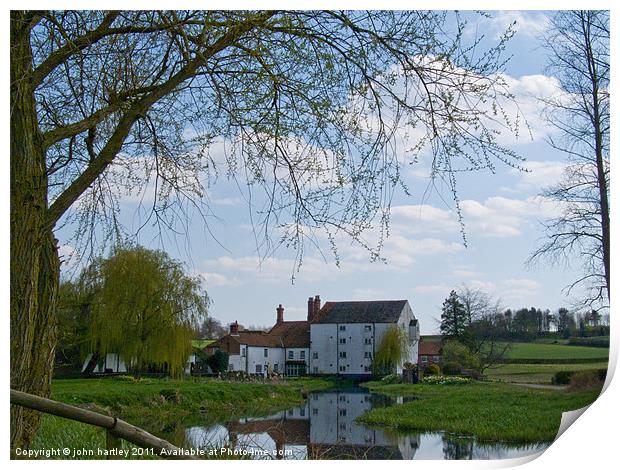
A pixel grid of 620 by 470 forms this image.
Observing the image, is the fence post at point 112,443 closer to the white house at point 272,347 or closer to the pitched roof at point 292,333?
the white house at point 272,347

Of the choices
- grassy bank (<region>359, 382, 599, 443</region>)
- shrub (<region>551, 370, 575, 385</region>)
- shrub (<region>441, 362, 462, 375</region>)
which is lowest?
grassy bank (<region>359, 382, 599, 443</region>)

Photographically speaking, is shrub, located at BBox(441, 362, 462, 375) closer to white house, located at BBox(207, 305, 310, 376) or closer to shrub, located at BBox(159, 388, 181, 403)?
white house, located at BBox(207, 305, 310, 376)

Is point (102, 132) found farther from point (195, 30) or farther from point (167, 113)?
point (195, 30)

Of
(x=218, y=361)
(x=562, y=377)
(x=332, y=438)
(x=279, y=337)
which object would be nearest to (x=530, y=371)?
(x=562, y=377)

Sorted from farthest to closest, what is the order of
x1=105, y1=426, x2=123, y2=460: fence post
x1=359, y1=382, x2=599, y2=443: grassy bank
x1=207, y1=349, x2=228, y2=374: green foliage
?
1. x1=207, y1=349, x2=228, y2=374: green foliage
2. x1=359, y1=382, x2=599, y2=443: grassy bank
3. x1=105, y1=426, x2=123, y2=460: fence post

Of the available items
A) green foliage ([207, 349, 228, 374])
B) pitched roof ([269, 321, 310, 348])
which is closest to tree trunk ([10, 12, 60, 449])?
green foliage ([207, 349, 228, 374])

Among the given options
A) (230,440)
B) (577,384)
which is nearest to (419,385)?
(577,384)
